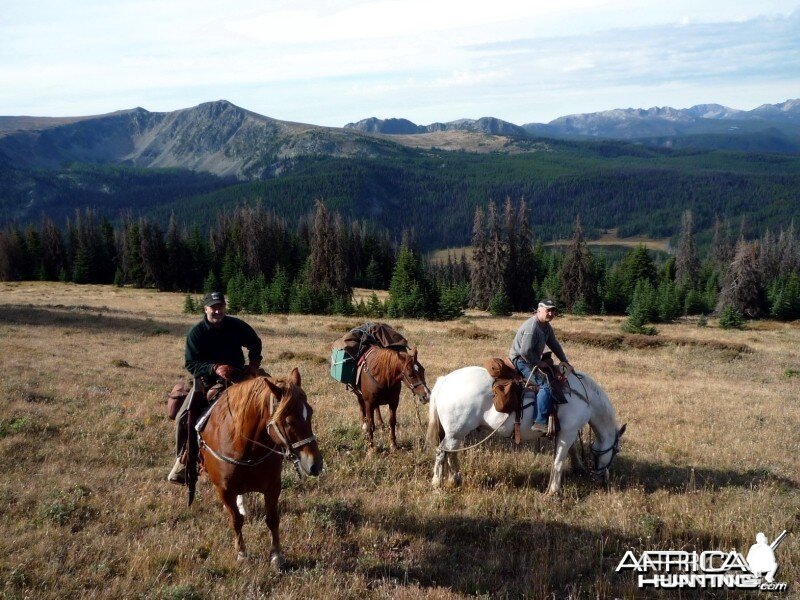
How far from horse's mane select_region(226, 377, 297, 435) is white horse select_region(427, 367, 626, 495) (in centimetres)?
414

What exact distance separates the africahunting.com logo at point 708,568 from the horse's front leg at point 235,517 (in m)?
4.88

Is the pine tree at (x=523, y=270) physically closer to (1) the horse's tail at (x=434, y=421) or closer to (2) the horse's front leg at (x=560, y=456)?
(1) the horse's tail at (x=434, y=421)

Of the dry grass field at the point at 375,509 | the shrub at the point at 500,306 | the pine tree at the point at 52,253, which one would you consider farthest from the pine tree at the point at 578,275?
the pine tree at the point at 52,253

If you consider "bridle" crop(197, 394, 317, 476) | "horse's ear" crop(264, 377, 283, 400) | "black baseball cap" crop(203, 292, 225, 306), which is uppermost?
"black baseball cap" crop(203, 292, 225, 306)

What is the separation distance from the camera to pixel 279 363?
72.3 feet

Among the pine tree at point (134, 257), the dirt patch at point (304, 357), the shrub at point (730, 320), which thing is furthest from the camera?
→ the pine tree at point (134, 257)

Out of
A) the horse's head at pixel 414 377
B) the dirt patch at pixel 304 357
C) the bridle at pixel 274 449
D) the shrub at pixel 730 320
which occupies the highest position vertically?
the bridle at pixel 274 449

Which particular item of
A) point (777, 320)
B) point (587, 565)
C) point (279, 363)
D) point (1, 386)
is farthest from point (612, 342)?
point (777, 320)

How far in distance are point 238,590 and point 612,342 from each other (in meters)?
29.9

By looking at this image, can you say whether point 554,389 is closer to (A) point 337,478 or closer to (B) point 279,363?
(A) point 337,478

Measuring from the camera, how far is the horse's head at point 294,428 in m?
5.61

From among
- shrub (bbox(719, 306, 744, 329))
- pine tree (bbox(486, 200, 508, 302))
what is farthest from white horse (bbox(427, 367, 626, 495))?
pine tree (bbox(486, 200, 508, 302))

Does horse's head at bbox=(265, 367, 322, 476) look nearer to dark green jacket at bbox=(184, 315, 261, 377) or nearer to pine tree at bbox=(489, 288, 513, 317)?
dark green jacket at bbox=(184, 315, 261, 377)

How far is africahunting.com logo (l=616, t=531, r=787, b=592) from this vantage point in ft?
21.1
